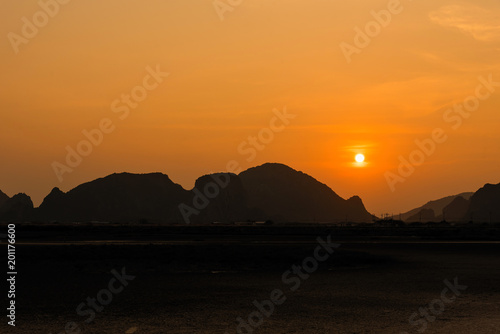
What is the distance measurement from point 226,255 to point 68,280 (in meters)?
18.2

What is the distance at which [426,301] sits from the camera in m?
26.3

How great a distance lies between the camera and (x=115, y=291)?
29.7 meters

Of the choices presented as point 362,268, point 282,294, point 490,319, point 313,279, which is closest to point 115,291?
point 282,294

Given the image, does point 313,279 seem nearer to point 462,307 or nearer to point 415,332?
point 462,307

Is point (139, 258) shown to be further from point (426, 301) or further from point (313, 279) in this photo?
point (426, 301)

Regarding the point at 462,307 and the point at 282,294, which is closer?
the point at 462,307

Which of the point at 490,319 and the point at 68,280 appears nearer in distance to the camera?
the point at 490,319

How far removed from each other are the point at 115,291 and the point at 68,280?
20.7 ft

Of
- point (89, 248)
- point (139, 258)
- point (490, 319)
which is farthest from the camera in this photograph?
point (89, 248)

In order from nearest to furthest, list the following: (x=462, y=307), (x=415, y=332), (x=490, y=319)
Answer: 1. (x=415, y=332)
2. (x=490, y=319)
3. (x=462, y=307)

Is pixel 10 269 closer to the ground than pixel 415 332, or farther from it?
farther from it

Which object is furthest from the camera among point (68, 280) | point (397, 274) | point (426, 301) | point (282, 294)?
point (397, 274)

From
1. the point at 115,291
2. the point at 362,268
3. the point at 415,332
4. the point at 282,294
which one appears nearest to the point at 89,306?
the point at 115,291

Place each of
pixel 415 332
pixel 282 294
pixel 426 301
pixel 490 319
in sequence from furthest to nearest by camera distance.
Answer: pixel 282 294 → pixel 426 301 → pixel 490 319 → pixel 415 332
